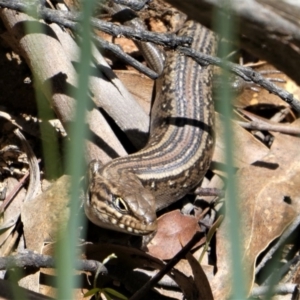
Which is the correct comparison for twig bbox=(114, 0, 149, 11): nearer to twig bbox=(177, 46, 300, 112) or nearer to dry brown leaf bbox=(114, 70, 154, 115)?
twig bbox=(177, 46, 300, 112)

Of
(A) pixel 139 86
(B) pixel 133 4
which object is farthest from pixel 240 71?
(A) pixel 139 86

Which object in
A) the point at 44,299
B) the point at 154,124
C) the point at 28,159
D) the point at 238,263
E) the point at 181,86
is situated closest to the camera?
the point at 238,263

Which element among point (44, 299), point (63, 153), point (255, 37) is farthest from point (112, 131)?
point (255, 37)

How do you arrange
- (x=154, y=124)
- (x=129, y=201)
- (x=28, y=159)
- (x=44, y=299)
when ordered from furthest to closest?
(x=154, y=124) → (x=28, y=159) → (x=129, y=201) → (x=44, y=299)

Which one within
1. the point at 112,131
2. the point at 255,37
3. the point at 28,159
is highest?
the point at 255,37

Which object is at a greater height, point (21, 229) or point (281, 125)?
point (281, 125)

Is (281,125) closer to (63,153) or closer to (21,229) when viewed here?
(63,153)

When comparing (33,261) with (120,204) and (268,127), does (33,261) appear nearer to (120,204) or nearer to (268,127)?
(120,204)

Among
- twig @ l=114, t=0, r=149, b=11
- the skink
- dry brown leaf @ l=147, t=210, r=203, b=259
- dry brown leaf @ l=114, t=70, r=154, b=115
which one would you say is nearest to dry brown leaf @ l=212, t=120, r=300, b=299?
dry brown leaf @ l=147, t=210, r=203, b=259
